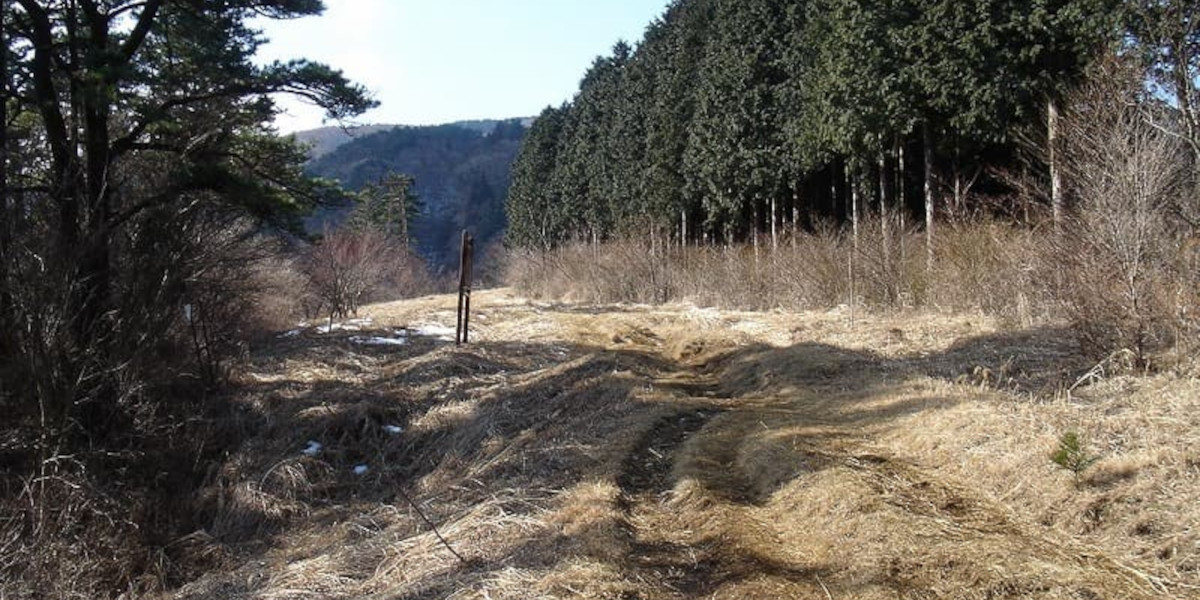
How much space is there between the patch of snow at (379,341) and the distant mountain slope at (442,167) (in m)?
77.4

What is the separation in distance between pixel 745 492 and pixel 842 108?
41.1 feet

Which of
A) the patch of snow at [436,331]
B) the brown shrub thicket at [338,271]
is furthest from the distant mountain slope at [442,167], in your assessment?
the patch of snow at [436,331]

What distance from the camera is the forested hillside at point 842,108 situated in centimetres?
1209

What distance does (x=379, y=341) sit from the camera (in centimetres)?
1506

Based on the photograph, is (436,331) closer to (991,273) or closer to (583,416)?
(583,416)

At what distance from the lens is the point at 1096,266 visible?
6.46m

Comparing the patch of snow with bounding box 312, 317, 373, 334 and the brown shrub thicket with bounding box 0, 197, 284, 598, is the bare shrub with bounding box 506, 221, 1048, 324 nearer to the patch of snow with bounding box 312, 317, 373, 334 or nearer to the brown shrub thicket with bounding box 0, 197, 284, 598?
the patch of snow with bounding box 312, 317, 373, 334

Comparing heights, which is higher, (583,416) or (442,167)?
(442,167)

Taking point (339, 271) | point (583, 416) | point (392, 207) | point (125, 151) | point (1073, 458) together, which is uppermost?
point (392, 207)

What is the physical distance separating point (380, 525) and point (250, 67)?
7.89 metres

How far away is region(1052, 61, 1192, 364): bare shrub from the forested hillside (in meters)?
0.53

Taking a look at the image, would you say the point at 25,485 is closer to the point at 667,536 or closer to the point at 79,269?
the point at 79,269

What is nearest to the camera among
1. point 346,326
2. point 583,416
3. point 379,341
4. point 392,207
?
point 583,416

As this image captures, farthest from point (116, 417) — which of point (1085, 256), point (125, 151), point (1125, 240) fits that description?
point (1125, 240)
